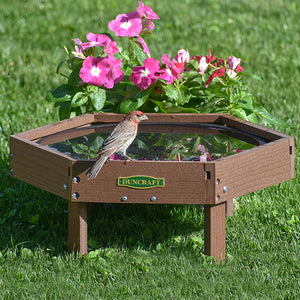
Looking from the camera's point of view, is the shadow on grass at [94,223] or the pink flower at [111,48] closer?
the shadow on grass at [94,223]

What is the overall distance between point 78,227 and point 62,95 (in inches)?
48.0

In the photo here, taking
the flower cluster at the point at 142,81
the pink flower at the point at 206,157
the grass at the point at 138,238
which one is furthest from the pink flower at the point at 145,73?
the pink flower at the point at 206,157

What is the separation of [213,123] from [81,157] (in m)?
1.10

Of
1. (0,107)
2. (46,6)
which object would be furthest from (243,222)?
(46,6)

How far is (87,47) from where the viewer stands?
16.3ft

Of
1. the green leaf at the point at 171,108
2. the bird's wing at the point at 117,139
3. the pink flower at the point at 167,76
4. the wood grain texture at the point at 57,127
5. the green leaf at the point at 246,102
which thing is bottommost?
the bird's wing at the point at 117,139

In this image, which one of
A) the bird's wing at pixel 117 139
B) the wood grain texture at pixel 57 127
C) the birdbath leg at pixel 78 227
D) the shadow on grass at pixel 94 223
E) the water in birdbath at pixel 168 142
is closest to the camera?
the bird's wing at pixel 117 139

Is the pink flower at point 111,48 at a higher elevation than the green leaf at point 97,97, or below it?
higher

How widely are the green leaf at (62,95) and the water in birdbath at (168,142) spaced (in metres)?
0.34

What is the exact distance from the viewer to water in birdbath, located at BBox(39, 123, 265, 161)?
14.6ft

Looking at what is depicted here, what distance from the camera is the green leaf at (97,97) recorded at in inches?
197

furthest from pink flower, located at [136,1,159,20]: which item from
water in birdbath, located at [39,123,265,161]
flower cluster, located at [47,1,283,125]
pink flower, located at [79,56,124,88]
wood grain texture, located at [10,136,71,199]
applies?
wood grain texture, located at [10,136,71,199]

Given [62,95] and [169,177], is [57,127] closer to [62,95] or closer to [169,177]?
[62,95]

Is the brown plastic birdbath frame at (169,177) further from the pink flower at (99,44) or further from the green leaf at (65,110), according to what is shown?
the pink flower at (99,44)
